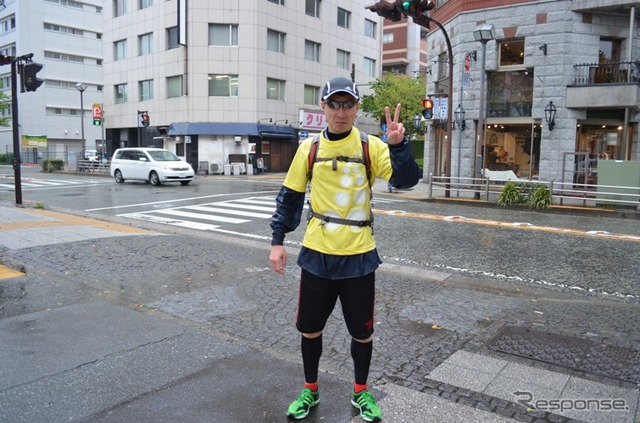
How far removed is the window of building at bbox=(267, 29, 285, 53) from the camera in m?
38.4

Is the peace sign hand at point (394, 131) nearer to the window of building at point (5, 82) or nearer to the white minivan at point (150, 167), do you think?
the white minivan at point (150, 167)

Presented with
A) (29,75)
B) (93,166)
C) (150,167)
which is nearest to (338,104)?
(29,75)

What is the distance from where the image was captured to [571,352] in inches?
177

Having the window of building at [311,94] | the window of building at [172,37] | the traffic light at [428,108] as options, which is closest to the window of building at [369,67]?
the window of building at [311,94]

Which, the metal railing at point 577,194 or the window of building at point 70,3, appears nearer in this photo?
the metal railing at point 577,194

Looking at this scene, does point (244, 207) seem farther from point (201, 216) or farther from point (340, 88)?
point (340, 88)

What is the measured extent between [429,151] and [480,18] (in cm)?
695

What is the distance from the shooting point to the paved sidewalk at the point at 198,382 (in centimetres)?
339

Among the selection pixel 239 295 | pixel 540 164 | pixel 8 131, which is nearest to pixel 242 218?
pixel 239 295

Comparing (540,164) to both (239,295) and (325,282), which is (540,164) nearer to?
(239,295)

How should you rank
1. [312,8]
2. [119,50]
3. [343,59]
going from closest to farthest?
[312,8], [119,50], [343,59]

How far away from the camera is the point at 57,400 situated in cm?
351

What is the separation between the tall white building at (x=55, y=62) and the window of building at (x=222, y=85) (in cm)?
2517

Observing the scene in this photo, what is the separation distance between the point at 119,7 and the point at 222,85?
1353cm
